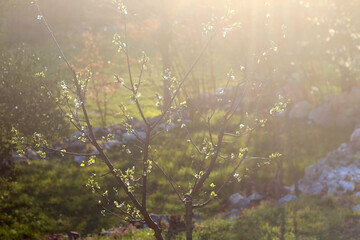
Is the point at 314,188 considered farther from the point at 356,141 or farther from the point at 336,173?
the point at 356,141

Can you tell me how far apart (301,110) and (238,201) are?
11.9 metres

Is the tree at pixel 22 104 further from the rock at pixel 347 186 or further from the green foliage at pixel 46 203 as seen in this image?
the rock at pixel 347 186

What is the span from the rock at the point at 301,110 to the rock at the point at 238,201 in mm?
10854

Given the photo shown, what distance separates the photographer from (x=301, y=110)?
91.6 feet

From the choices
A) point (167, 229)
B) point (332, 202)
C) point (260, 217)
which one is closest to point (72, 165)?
point (167, 229)

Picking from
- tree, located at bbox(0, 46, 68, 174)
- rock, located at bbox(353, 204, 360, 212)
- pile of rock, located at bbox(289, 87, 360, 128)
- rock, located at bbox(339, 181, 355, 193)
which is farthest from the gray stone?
tree, located at bbox(0, 46, 68, 174)

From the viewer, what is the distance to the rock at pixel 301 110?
27.7 metres

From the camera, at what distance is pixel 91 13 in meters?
64.4

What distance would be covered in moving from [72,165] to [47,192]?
287 cm

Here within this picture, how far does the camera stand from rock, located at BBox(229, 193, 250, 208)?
721 inches

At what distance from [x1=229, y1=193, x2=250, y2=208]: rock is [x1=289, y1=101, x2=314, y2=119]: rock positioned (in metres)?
10.9

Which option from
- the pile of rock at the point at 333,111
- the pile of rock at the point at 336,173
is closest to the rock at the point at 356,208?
the pile of rock at the point at 336,173

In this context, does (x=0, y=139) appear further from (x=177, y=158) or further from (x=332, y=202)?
(x=332, y=202)

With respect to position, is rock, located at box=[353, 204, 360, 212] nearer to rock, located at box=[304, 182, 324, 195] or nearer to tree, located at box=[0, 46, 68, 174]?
rock, located at box=[304, 182, 324, 195]
